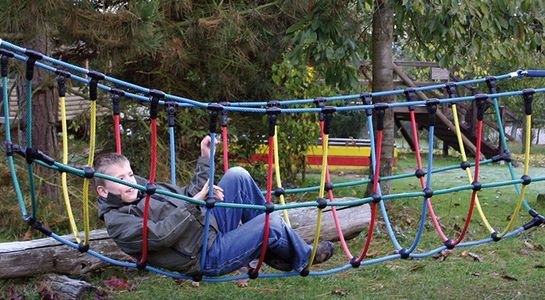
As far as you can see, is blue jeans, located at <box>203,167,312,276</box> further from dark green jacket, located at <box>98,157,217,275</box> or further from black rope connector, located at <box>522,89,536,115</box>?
black rope connector, located at <box>522,89,536,115</box>

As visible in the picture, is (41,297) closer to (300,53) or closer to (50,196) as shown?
(50,196)

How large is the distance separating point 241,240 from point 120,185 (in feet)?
2.18

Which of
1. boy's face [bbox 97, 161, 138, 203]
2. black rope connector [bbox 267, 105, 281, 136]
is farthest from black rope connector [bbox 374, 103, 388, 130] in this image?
boy's face [bbox 97, 161, 138, 203]

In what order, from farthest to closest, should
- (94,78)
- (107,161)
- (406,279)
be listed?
(406,279), (107,161), (94,78)

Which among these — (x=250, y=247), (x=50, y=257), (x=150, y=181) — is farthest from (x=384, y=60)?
(x=150, y=181)

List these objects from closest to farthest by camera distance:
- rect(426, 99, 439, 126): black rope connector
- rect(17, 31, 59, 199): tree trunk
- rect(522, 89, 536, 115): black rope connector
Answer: rect(426, 99, 439, 126): black rope connector < rect(522, 89, 536, 115): black rope connector < rect(17, 31, 59, 199): tree trunk

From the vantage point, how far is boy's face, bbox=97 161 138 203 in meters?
3.80

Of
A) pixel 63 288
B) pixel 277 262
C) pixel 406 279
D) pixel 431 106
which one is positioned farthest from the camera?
pixel 406 279

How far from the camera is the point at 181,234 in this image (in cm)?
373

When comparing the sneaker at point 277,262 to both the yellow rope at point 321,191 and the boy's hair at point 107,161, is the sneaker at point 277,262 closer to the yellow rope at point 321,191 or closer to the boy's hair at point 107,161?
the yellow rope at point 321,191

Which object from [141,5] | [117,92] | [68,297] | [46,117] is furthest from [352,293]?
[46,117]

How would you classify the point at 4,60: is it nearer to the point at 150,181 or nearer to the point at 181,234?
the point at 150,181

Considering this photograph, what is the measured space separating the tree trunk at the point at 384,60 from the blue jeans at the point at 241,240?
11.3ft

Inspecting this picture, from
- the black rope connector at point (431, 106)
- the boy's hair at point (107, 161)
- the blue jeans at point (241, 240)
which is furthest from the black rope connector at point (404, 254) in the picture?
the boy's hair at point (107, 161)
